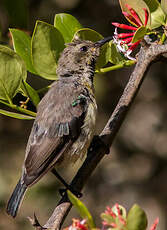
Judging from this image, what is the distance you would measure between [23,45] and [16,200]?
116cm

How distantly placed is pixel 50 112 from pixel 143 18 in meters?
1.37

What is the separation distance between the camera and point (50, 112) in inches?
147

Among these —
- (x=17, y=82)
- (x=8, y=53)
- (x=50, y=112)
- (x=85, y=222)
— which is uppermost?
(x=8, y=53)

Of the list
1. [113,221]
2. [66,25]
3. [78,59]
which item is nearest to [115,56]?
[66,25]

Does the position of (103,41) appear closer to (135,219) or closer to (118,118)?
(118,118)

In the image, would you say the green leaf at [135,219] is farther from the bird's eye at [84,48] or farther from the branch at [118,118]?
the bird's eye at [84,48]

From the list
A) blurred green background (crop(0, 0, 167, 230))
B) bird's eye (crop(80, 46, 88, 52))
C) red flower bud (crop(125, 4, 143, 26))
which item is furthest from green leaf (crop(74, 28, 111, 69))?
blurred green background (crop(0, 0, 167, 230))

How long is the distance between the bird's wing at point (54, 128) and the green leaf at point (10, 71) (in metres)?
0.70

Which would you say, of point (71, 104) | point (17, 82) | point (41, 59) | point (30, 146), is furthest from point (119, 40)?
point (30, 146)

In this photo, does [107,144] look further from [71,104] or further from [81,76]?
[81,76]

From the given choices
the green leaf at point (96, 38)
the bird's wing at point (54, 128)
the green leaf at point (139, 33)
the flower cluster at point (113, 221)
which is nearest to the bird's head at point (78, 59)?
the bird's wing at point (54, 128)

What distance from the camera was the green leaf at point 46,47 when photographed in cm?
277

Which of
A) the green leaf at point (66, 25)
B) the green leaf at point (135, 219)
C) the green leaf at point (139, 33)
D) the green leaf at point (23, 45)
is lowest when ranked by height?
the green leaf at point (135, 219)

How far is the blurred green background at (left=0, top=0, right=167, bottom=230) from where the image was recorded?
600cm
